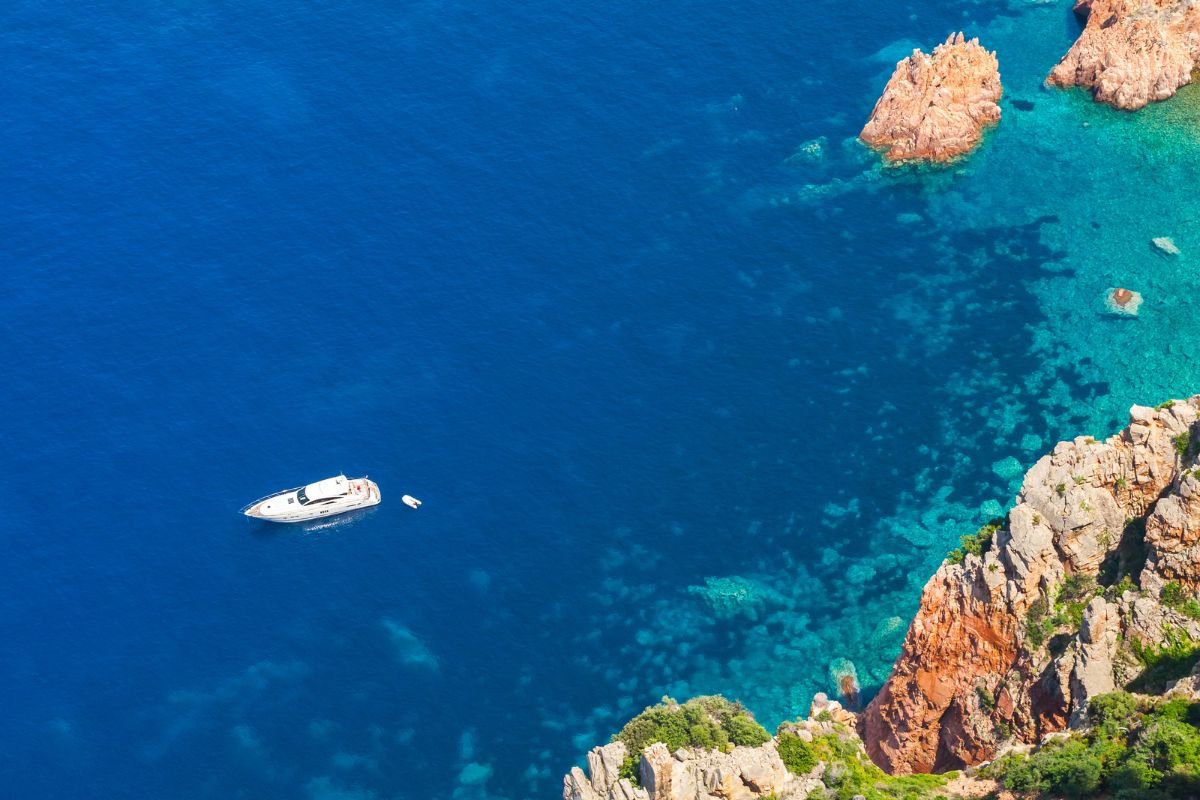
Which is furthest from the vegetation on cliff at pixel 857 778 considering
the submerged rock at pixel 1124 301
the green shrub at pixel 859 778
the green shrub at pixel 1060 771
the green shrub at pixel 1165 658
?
the submerged rock at pixel 1124 301

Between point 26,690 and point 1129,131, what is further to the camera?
point 1129,131

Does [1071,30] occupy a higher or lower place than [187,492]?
higher

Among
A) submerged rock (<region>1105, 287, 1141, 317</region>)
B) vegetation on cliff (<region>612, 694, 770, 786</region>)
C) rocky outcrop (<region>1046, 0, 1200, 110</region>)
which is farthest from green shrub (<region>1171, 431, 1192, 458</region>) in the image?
rocky outcrop (<region>1046, 0, 1200, 110</region>)

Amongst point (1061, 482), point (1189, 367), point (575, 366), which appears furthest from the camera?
point (575, 366)

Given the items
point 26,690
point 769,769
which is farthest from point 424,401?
point 769,769

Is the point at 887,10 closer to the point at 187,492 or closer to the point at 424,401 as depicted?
the point at 424,401

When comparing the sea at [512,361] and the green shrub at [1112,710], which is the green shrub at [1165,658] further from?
the sea at [512,361]
